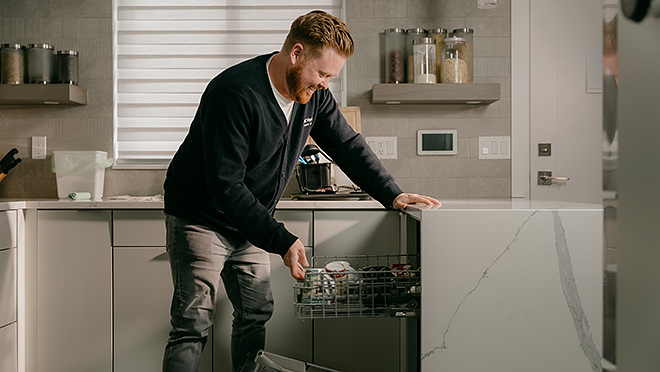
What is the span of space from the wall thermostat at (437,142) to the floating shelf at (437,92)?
Answer: 0.72ft

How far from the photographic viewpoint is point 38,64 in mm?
2871

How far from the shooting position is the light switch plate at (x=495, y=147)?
304cm

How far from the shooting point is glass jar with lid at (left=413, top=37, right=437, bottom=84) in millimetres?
2842

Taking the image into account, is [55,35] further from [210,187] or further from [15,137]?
[210,187]

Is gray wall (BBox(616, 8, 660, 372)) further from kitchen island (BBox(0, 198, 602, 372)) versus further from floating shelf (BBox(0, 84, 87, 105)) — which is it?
floating shelf (BBox(0, 84, 87, 105))

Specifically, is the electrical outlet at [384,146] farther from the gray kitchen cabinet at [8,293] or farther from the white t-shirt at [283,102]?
the gray kitchen cabinet at [8,293]

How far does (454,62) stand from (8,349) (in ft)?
7.76

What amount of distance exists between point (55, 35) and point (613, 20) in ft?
10.7

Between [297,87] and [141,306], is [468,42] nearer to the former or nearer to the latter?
[297,87]

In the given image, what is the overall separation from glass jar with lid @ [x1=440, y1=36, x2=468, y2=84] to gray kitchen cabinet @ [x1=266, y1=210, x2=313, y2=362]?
101 centimetres

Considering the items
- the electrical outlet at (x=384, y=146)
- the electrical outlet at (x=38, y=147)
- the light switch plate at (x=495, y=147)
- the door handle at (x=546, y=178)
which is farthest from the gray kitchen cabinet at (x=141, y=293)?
the door handle at (x=546, y=178)

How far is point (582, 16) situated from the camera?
3.06 metres

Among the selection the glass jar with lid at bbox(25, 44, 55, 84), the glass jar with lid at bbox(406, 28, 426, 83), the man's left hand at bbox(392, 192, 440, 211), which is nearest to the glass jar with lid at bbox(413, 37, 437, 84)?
the glass jar with lid at bbox(406, 28, 426, 83)

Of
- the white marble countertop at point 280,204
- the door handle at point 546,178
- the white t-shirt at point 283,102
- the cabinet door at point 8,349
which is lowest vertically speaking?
the cabinet door at point 8,349
